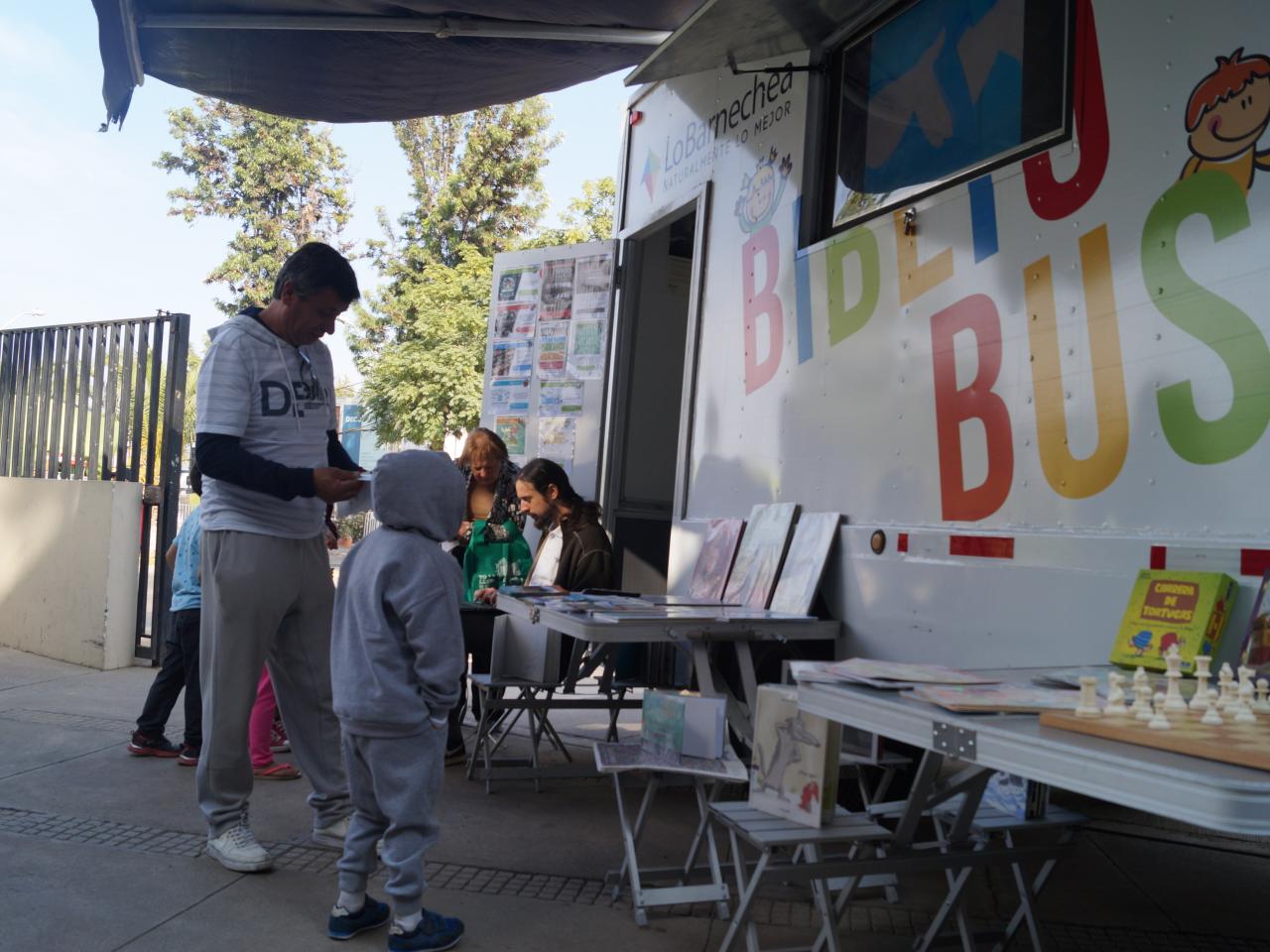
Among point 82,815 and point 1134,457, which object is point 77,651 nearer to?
point 82,815

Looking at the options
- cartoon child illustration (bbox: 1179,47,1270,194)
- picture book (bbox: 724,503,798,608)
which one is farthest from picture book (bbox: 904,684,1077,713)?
picture book (bbox: 724,503,798,608)

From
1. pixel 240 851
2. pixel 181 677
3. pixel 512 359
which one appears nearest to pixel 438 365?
pixel 512 359

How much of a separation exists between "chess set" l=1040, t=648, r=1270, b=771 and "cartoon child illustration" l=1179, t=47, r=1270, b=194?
4.35ft

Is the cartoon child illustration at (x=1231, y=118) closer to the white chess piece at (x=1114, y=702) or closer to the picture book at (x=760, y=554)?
the white chess piece at (x=1114, y=702)

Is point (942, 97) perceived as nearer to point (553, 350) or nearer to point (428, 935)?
point (428, 935)

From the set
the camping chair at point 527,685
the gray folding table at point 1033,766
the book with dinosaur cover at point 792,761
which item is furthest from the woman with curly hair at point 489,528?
the gray folding table at point 1033,766

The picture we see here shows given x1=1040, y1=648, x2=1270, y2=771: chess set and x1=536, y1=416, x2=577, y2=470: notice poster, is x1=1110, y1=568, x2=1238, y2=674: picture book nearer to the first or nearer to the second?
x1=1040, y1=648, x2=1270, y2=771: chess set

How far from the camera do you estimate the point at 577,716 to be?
6.82 m

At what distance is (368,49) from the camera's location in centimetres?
599

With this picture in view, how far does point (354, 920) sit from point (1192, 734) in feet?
7.33

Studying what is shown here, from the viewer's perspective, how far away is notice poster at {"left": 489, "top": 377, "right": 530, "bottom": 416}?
710cm

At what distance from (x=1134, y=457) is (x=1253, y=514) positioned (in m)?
0.38

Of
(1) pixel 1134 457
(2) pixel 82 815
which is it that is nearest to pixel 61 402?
(2) pixel 82 815

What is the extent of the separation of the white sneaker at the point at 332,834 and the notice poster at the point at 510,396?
373cm
